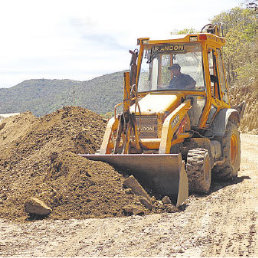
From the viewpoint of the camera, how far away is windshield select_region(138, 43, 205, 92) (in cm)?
893

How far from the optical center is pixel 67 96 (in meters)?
74.2

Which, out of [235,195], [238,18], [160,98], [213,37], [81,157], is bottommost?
[235,195]

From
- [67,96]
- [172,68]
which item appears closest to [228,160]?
[172,68]

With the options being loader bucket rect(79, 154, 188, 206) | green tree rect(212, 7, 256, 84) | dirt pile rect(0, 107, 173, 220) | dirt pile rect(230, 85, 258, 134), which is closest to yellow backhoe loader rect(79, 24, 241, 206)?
loader bucket rect(79, 154, 188, 206)

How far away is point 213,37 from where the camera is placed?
924cm

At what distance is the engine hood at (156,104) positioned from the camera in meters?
8.14

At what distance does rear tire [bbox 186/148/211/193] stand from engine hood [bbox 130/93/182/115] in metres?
0.96

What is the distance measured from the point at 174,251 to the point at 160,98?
4356 mm

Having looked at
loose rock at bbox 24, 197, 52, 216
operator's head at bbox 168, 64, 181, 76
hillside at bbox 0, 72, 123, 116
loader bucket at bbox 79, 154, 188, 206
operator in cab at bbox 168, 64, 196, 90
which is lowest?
loose rock at bbox 24, 197, 52, 216

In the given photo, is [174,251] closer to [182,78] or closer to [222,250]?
[222,250]

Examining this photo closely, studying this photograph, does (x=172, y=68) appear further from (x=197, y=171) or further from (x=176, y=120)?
(x=197, y=171)

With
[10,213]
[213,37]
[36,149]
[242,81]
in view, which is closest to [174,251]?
[10,213]

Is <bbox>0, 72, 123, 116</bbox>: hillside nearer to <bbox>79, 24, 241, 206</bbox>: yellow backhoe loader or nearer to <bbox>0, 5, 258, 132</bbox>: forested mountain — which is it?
<bbox>0, 5, 258, 132</bbox>: forested mountain

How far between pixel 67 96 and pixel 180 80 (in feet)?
218
